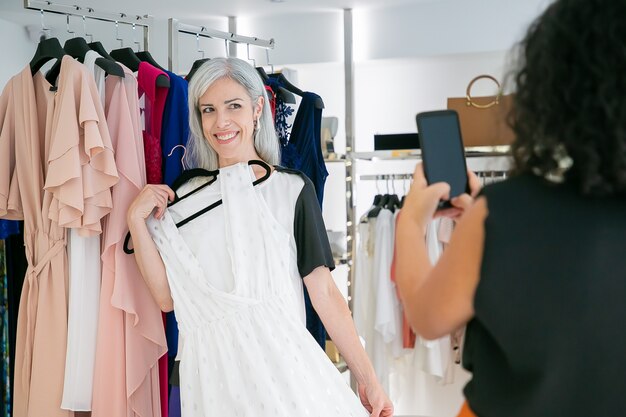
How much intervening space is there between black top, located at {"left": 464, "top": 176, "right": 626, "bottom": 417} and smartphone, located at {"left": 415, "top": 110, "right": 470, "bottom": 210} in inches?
8.3

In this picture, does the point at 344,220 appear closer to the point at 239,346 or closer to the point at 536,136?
the point at 239,346

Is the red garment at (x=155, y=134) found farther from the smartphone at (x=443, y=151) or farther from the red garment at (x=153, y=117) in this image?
the smartphone at (x=443, y=151)

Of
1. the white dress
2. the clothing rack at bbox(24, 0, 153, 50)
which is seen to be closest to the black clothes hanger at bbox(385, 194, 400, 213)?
the clothing rack at bbox(24, 0, 153, 50)

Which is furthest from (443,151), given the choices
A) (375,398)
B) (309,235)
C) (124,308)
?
(124,308)

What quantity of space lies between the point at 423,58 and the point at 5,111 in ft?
8.76

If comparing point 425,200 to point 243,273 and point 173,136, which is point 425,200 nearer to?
point 243,273

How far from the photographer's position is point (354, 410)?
195 cm

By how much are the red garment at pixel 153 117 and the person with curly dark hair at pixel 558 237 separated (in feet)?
5.01

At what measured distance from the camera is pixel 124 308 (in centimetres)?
219

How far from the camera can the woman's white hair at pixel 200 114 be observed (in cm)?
213

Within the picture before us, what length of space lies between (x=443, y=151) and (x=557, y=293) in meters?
0.34

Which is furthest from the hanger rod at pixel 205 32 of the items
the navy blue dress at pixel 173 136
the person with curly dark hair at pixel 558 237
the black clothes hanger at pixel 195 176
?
the person with curly dark hair at pixel 558 237

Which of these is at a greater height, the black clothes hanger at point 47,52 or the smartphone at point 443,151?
the black clothes hanger at point 47,52

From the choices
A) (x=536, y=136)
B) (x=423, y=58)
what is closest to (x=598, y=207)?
(x=536, y=136)
